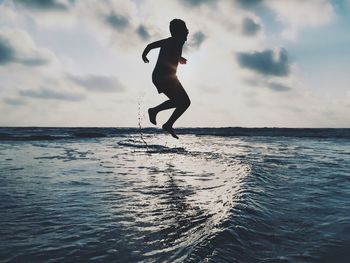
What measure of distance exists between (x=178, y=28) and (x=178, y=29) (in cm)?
2

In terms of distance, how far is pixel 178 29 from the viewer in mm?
5125

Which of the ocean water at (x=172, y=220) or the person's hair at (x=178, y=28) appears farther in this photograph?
the person's hair at (x=178, y=28)

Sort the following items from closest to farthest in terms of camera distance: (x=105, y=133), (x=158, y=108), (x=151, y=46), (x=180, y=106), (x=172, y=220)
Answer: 1. (x=172, y=220)
2. (x=151, y=46)
3. (x=180, y=106)
4. (x=158, y=108)
5. (x=105, y=133)

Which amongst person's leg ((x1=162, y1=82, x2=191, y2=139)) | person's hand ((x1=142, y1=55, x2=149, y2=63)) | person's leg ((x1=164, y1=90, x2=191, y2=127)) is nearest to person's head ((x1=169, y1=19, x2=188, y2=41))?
person's hand ((x1=142, y1=55, x2=149, y2=63))

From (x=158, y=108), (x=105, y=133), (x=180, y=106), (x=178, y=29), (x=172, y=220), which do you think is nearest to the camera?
(x=172, y=220)

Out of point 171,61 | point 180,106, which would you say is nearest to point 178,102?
point 180,106

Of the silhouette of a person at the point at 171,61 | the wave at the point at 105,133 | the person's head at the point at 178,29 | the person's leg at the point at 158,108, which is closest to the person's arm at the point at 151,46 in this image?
the silhouette of a person at the point at 171,61

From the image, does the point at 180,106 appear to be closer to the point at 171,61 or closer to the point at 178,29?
the point at 171,61

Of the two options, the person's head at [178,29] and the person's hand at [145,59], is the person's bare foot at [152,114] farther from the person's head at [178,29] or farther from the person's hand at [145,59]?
the person's head at [178,29]

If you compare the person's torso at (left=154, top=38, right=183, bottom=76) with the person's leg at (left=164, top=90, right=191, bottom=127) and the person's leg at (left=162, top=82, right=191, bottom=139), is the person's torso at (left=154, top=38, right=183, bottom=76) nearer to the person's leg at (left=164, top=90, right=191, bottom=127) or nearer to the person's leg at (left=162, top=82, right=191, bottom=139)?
the person's leg at (left=162, top=82, right=191, bottom=139)

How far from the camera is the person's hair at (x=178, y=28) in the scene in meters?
5.13

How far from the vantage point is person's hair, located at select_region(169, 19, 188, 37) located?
16.8 ft

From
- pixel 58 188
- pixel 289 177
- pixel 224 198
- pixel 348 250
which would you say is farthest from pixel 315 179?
pixel 58 188

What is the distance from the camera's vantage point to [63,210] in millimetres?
3934
